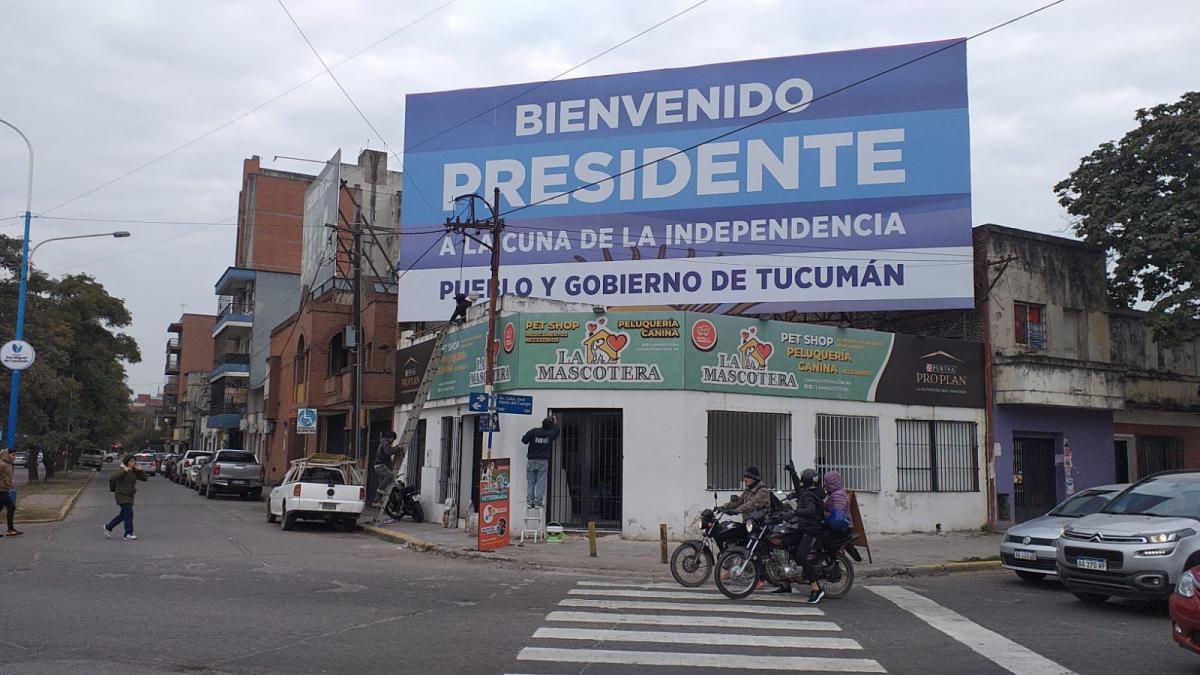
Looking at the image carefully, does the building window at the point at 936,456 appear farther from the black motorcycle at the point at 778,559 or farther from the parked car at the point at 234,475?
the parked car at the point at 234,475

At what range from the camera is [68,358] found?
36.3 m

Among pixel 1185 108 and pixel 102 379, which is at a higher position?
pixel 1185 108

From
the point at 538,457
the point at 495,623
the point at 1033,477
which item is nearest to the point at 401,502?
the point at 538,457

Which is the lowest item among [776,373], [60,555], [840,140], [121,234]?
[60,555]

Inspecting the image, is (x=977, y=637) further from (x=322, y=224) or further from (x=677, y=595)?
(x=322, y=224)

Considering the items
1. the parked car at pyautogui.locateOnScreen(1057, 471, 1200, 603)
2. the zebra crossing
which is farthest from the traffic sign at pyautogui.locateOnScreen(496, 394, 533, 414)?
the parked car at pyautogui.locateOnScreen(1057, 471, 1200, 603)

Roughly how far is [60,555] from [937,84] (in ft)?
74.2

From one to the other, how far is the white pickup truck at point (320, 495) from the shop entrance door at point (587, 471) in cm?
486

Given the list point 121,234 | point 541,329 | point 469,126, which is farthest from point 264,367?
point 541,329

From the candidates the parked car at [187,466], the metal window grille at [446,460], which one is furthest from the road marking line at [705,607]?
the parked car at [187,466]

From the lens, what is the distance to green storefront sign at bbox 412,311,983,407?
62.3ft

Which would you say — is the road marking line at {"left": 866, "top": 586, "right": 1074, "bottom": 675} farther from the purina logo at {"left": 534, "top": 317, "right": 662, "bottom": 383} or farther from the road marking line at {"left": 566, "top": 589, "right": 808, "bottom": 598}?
the purina logo at {"left": 534, "top": 317, "right": 662, "bottom": 383}

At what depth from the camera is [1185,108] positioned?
2272 centimetres

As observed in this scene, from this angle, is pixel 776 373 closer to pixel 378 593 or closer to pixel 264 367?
pixel 378 593
